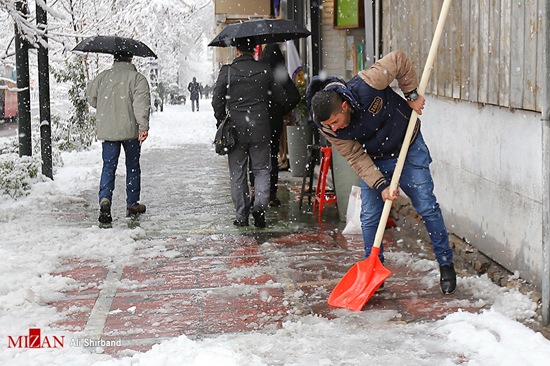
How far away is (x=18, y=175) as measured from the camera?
8641 mm

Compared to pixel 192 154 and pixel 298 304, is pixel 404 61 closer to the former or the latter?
pixel 298 304

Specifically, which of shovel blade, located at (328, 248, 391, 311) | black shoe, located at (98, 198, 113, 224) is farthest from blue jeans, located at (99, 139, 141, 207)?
shovel blade, located at (328, 248, 391, 311)

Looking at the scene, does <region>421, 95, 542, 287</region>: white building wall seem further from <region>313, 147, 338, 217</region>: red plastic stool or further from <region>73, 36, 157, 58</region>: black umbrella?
<region>73, 36, 157, 58</region>: black umbrella

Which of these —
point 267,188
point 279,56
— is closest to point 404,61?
point 267,188

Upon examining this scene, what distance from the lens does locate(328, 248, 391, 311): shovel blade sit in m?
4.38

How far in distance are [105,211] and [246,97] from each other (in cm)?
224

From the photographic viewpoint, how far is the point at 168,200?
8.66 meters

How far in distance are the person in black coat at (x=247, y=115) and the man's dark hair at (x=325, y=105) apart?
9.44 feet

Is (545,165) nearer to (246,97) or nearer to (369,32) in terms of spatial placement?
(246,97)

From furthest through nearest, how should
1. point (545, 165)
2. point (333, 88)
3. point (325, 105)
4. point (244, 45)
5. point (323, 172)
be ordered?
point (323, 172) → point (244, 45) → point (333, 88) → point (325, 105) → point (545, 165)

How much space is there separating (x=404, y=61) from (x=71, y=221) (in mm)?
4831

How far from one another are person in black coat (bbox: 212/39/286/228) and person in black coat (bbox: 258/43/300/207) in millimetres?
586

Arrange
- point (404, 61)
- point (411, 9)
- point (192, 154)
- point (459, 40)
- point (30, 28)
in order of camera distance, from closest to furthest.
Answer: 1. point (404, 61)
2. point (459, 40)
3. point (411, 9)
4. point (30, 28)
5. point (192, 154)

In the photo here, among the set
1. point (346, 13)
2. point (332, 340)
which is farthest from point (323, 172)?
point (346, 13)
